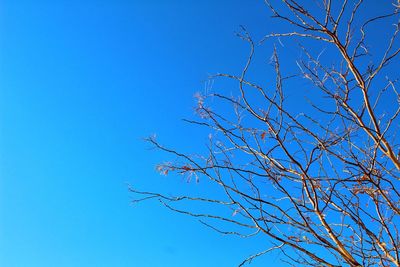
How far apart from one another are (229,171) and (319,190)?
0.64 m

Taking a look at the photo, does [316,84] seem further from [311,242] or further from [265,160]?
[311,242]

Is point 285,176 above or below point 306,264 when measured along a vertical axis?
above

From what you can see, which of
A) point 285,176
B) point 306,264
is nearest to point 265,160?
point 285,176

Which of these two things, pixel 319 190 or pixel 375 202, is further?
pixel 319 190

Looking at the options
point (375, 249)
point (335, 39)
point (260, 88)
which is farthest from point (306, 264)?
point (335, 39)

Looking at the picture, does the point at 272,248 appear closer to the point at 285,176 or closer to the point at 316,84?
the point at 285,176

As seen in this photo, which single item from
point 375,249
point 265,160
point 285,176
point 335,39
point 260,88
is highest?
point 335,39

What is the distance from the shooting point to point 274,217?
270cm

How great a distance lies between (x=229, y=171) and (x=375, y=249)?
3.36ft

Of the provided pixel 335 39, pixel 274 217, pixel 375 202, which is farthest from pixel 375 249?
pixel 335 39

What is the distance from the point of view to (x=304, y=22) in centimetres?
274

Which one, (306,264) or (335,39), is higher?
(335,39)

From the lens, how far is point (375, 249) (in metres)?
2.65

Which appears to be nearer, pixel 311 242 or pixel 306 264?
pixel 311 242
